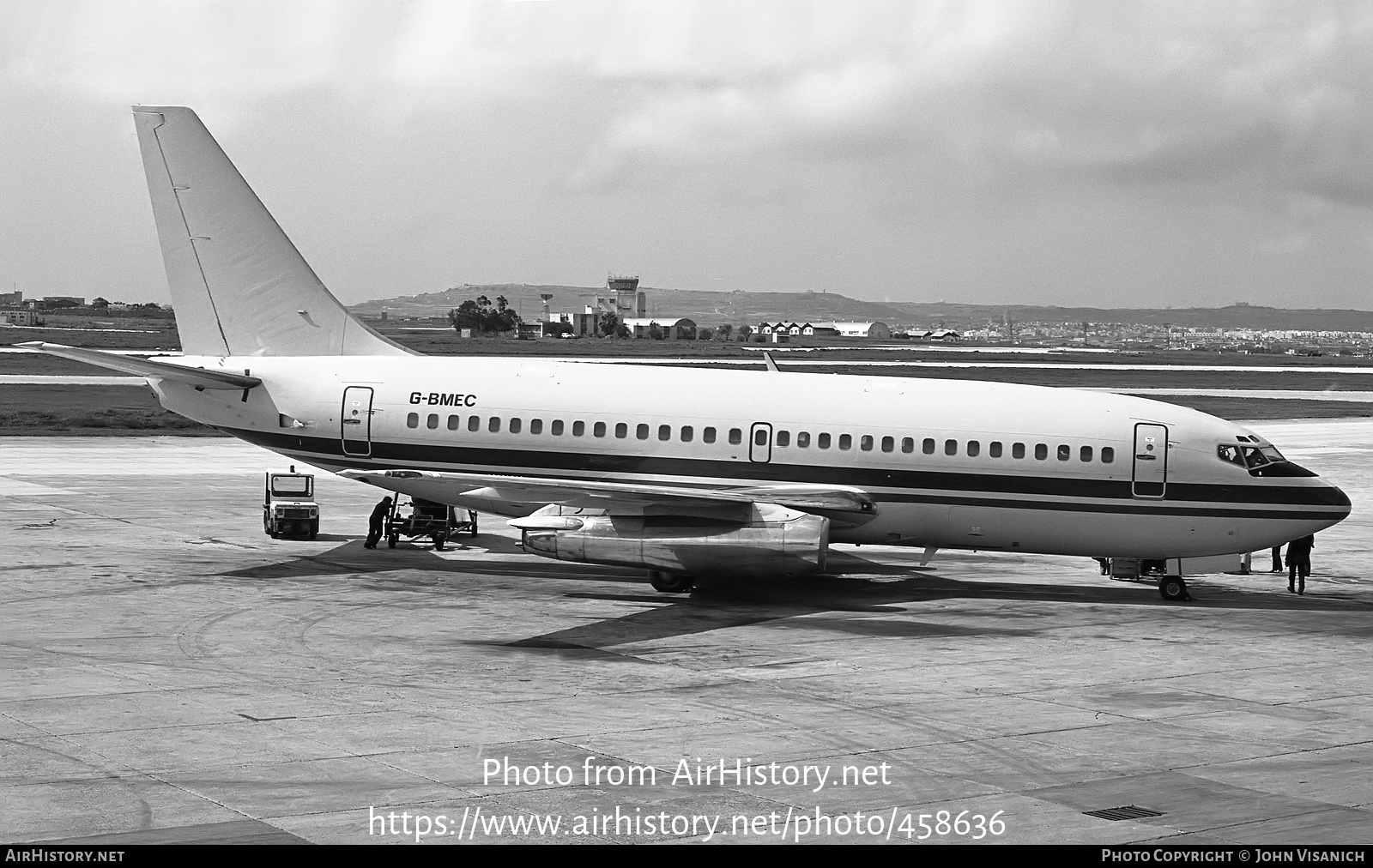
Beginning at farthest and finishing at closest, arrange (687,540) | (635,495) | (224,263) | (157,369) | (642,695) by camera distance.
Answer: (224,263)
(157,369)
(687,540)
(635,495)
(642,695)

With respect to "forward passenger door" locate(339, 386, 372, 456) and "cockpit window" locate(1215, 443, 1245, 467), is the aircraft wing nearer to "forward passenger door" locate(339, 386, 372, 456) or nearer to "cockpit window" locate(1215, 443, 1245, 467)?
"forward passenger door" locate(339, 386, 372, 456)

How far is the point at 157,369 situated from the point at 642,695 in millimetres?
16434

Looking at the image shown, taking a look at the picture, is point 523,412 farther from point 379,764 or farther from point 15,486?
point 15,486

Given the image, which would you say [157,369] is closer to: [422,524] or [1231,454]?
[422,524]

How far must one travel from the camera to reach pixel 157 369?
107 ft

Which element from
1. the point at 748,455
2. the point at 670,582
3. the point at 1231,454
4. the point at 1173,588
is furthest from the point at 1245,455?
the point at 670,582

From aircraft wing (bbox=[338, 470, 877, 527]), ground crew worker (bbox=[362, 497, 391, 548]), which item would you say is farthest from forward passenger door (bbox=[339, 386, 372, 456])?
ground crew worker (bbox=[362, 497, 391, 548])

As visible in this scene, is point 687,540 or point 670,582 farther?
point 670,582

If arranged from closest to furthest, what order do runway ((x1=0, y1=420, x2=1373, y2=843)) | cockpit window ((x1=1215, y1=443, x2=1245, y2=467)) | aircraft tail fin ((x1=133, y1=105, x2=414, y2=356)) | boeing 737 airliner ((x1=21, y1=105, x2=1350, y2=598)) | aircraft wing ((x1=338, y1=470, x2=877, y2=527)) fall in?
runway ((x1=0, y1=420, x2=1373, y2=843)) < aircraft wing ((x1=338, y1=470, x2=877, y2=527)) < boeing 737 airliner ((x1=21, y1=105, x2=1350, y2=598)) < cockpit window ((x1=1215, y1=443, x2=1245, y2=467)) < aircraft tail fin ((x1=133, y1=105, x2=414, y2=356))

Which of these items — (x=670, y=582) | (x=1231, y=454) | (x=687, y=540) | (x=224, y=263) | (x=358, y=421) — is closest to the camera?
(x=687, y=540)

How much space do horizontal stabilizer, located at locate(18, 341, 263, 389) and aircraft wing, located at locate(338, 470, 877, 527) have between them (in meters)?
4.57

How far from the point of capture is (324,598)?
95.2ft

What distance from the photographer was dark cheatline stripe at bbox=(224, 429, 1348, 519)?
3052cm

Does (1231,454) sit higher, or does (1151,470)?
(1231,454)
